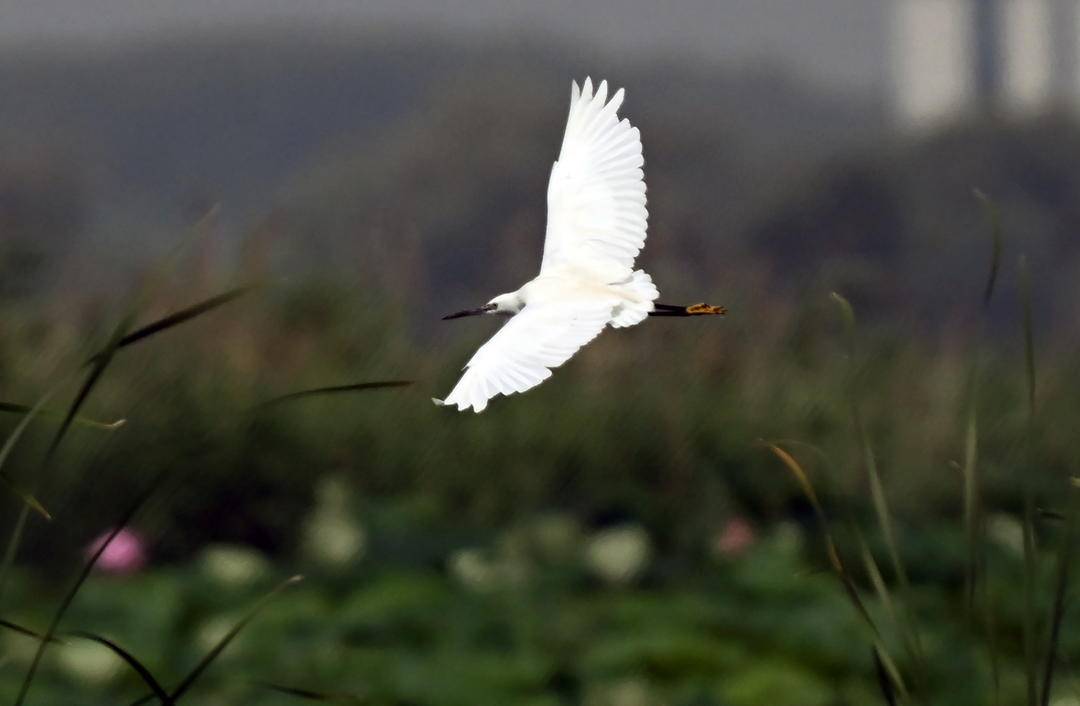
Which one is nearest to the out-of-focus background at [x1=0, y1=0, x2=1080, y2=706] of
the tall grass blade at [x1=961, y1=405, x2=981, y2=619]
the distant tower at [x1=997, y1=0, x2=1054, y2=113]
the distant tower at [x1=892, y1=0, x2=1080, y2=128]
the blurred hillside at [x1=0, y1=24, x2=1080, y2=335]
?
the tall grass blade at [x1=961, y1=405, x2=981, y2=619]

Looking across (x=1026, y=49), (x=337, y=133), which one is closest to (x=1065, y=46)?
(x=1026, y=49)

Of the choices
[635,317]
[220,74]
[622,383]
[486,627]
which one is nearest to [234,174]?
[220,74]

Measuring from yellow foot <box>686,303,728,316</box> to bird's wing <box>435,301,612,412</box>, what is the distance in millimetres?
46

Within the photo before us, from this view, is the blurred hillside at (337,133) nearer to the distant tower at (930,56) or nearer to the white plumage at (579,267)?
the distant tower at (930,56)

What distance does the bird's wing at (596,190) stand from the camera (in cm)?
121

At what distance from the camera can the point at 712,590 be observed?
16.1 ft

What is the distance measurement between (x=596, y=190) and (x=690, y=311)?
0.36 metres

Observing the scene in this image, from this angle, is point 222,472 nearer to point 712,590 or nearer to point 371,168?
point 712,590

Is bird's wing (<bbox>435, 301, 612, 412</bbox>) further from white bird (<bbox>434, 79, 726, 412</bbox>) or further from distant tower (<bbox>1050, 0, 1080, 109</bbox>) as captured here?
distant tower (<bbox>1050, 0, 1080, 109</bbox>)

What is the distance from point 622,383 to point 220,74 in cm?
2970

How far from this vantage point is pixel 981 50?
159 feet

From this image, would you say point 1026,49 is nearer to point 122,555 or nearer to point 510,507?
point 510,507

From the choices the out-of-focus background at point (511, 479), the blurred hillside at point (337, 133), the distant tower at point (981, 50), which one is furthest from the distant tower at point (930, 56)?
the out-of-focus background at point (511, 479)

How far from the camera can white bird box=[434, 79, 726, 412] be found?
1042mm
